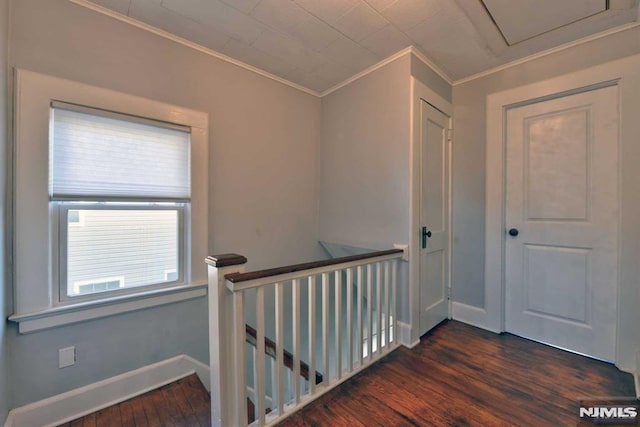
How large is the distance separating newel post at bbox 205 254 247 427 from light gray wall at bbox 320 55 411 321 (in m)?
1.43

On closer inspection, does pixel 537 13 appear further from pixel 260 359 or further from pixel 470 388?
A: pixel 260 359

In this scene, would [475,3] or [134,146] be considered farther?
[134,146]

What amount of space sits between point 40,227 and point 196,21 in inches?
62.3

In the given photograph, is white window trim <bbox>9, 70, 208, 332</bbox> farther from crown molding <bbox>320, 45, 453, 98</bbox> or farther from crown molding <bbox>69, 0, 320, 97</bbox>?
crown molding <bbox>320, 45, 453, 98</bbox>

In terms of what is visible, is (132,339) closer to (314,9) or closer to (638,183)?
(314,9)

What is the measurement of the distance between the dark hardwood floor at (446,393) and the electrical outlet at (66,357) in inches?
13.5

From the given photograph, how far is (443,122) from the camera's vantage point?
2.50m

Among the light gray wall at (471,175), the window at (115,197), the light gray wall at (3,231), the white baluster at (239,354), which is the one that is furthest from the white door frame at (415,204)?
the light gray wall at (3,231)

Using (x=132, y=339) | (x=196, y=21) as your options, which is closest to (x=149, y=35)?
(x=196, y=21)

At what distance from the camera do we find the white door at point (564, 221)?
191 cm

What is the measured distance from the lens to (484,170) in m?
2.44

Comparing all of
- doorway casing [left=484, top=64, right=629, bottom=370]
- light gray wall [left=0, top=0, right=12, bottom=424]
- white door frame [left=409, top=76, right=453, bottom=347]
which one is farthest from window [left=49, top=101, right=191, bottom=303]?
doorway casing [left=484, top=64, right=629, bottom=370]

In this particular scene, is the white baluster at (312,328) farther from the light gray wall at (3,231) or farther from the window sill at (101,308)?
the light gray wall at (3,231)

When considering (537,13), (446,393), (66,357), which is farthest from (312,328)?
(537,13)
